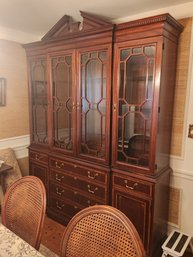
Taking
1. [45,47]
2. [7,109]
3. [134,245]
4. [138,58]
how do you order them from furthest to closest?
[7,109] → [45,47] → [138,58] → [134,245]

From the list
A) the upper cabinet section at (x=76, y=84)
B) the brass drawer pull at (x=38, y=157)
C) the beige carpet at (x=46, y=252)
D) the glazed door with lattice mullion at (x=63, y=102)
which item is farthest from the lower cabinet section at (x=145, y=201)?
the brass drawer pull at (x=38, y=157)

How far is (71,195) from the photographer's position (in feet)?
7.91

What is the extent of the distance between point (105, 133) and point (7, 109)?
4.88ft

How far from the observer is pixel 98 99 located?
82.6 inches

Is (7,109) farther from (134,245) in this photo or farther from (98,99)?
(134,245)

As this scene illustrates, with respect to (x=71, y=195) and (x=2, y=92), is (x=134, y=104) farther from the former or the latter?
(x=2, y=92)

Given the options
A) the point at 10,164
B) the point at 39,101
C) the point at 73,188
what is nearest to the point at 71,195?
the point at 73,188

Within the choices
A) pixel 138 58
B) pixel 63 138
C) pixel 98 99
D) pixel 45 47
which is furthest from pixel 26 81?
pixel 138 58

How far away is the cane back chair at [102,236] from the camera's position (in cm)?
96

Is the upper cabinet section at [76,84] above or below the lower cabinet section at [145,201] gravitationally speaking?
above

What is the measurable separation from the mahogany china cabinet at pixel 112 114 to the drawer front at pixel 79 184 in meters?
0.01

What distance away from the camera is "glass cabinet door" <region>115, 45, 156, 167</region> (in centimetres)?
179

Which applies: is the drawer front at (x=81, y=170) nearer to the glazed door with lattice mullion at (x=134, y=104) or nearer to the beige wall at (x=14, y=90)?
the glazed door with lattice mullion at (x=134, y=104)

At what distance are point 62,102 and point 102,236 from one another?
5.37ft
